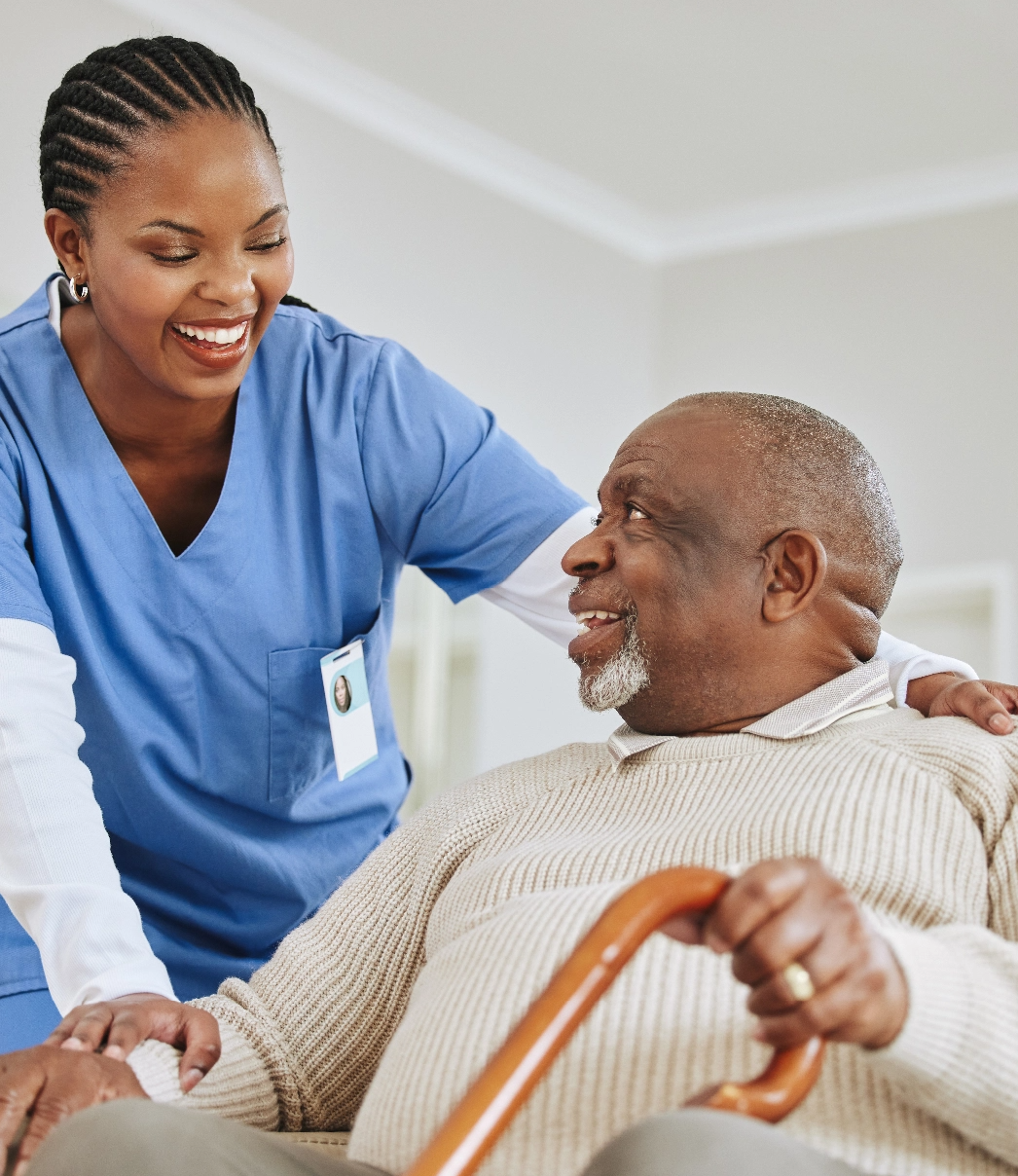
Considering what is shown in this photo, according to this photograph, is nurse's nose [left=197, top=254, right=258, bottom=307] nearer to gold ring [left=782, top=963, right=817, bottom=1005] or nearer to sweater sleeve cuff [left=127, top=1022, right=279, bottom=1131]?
sweater sleeve cuff [left=127, top=1022, right=279, bottom=1131]

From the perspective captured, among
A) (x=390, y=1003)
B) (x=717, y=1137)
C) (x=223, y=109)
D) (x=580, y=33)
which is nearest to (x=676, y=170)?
(x=580, y=33)

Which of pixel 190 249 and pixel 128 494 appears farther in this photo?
pixel 128 494

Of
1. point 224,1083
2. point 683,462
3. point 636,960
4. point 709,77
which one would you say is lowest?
point 224,1083

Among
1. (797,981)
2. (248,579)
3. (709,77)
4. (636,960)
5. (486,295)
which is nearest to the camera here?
(797,981)

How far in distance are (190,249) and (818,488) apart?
0.60 meters

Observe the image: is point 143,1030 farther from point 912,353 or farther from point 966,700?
point 912,353

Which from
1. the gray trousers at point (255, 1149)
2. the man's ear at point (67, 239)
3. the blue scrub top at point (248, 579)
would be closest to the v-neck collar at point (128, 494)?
the blue scrub top at point (248, 579)

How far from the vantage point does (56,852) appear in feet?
3.97

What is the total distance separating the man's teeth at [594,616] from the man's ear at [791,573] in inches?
5.2

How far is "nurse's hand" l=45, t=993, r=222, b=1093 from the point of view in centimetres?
106

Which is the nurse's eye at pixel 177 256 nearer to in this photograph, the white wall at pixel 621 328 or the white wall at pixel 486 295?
the white wall at pixel 486 295

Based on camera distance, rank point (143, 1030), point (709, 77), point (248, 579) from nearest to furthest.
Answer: point (143, 1030) → point (248, 579) → point (709, 77)

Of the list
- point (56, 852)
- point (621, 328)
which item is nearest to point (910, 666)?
point (56, 852)

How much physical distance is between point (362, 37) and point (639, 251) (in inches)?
56.3
